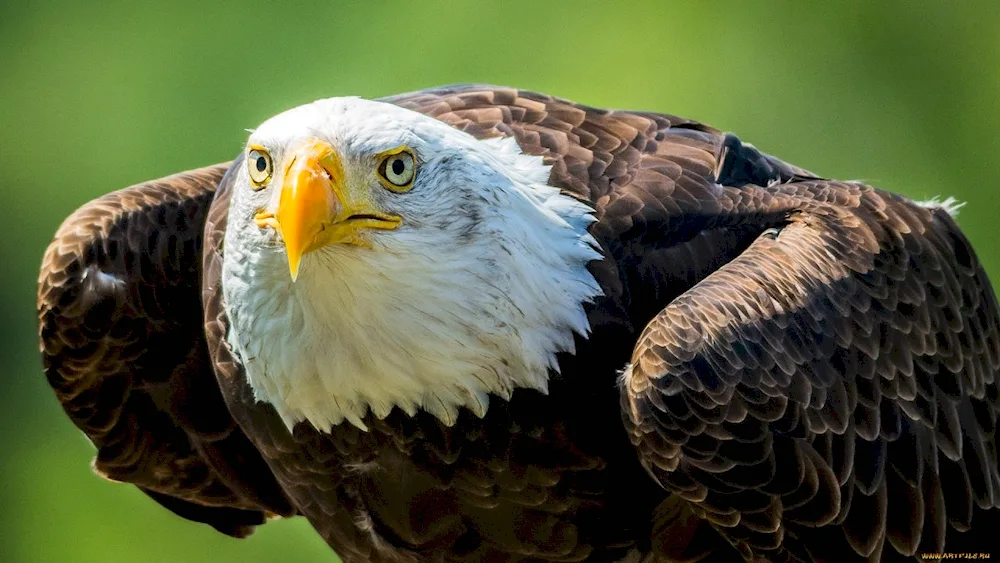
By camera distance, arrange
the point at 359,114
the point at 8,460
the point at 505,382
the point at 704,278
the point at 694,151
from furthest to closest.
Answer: the point at 8,460 < the point at 694,151 < the point at 704,278 < the point at 505,382 < the point at 359,114

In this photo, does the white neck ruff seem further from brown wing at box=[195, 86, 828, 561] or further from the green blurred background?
the green blurred background

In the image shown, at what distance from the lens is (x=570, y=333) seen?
10.9 feet

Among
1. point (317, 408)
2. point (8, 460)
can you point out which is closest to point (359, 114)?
point (317, 408)

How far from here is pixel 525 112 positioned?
381cm

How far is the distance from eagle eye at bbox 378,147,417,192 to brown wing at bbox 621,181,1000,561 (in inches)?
27.8

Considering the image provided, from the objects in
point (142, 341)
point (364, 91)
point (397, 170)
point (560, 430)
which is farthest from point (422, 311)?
point (364, 91)

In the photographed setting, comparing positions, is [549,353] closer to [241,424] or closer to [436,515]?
[436,515]

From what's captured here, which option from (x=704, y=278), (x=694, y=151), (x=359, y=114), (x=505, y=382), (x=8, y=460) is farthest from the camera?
(x=8, y=460)

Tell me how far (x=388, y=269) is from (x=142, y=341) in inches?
58.3

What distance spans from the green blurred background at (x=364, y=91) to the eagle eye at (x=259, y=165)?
4.32m

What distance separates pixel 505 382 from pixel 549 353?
128 millimetres

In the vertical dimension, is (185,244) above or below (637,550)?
above

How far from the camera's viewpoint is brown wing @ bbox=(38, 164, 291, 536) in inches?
161

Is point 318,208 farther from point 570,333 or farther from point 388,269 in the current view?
point 570,333
